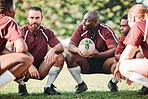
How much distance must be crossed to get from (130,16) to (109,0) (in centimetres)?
1726

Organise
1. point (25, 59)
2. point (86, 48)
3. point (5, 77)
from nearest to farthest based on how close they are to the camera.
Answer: point (5, 77)
point (25, 59)
point (86, 48)

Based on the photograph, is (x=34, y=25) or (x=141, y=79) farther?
(x=34, y=25)

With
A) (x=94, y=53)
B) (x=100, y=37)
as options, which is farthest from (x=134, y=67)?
(x=100, y=37)

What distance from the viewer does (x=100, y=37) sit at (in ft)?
15.0

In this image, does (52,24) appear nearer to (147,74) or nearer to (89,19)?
(89,19)

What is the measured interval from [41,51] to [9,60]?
1.46 m

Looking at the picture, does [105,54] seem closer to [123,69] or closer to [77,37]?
[77,37]

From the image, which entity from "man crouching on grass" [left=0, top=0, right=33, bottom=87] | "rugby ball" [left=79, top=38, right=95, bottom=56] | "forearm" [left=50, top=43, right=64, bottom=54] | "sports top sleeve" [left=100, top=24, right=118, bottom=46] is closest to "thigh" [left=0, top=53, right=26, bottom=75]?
"man crouching on grass" [left=0, top=0, right=33, bottom=87]

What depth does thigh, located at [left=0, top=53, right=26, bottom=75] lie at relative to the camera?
285cm

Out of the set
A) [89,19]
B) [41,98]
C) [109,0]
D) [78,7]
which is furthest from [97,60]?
[109,0]

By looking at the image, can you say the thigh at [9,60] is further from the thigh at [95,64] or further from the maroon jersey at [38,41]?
the thigh at [95,64]

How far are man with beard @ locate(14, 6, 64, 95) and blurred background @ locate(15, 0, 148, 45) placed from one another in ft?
48.2

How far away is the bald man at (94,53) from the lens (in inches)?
171

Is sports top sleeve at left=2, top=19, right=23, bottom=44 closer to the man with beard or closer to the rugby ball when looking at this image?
the man with beard
